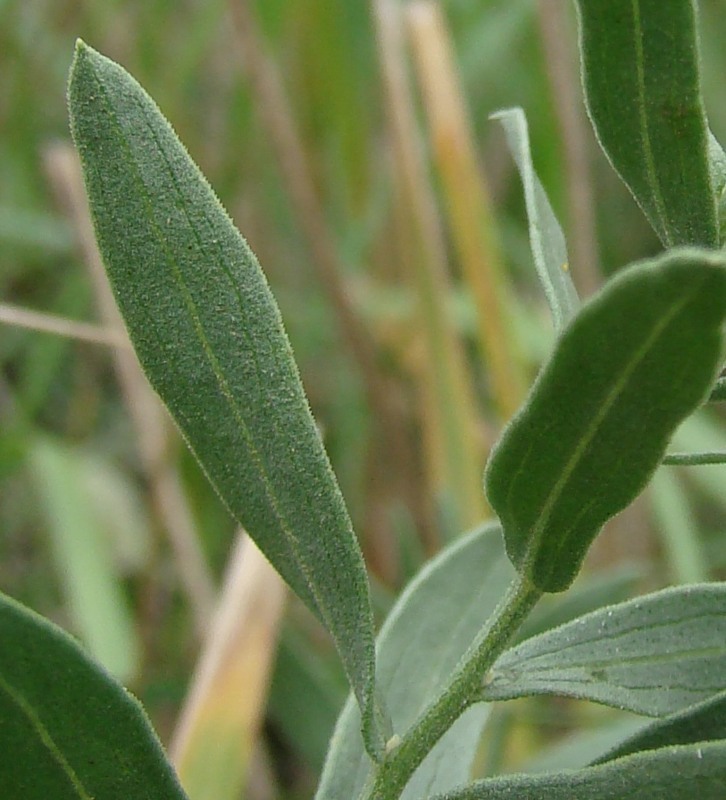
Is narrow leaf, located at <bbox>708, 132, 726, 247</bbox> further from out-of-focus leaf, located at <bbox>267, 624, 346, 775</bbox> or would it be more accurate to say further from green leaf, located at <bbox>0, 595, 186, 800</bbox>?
out-of-focus leaf, located at <bbox>267, 624, 346, 775</bbox>

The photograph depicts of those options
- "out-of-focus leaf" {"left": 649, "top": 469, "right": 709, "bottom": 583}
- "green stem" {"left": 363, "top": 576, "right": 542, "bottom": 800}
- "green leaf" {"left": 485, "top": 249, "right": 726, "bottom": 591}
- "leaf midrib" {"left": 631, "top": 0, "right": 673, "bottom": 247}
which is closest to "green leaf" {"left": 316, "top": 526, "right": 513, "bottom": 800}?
"green stem" {"left": 363, "top": 576, "right": 542, "bottom": 800}

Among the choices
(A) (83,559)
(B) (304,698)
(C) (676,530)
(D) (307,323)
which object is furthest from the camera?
(D) (307,323)

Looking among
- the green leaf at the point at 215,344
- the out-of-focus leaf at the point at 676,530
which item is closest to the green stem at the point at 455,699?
the green leaf at the point at 215,344

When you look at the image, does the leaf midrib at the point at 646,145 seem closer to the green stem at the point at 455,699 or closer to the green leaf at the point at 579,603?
the green stem at the point at 455,699

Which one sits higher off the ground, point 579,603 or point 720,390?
point 720,390

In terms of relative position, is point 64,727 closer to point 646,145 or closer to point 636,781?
point 636,781

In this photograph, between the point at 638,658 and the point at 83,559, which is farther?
the point at 83,559

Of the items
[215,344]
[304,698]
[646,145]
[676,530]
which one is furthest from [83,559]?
[646,145]
